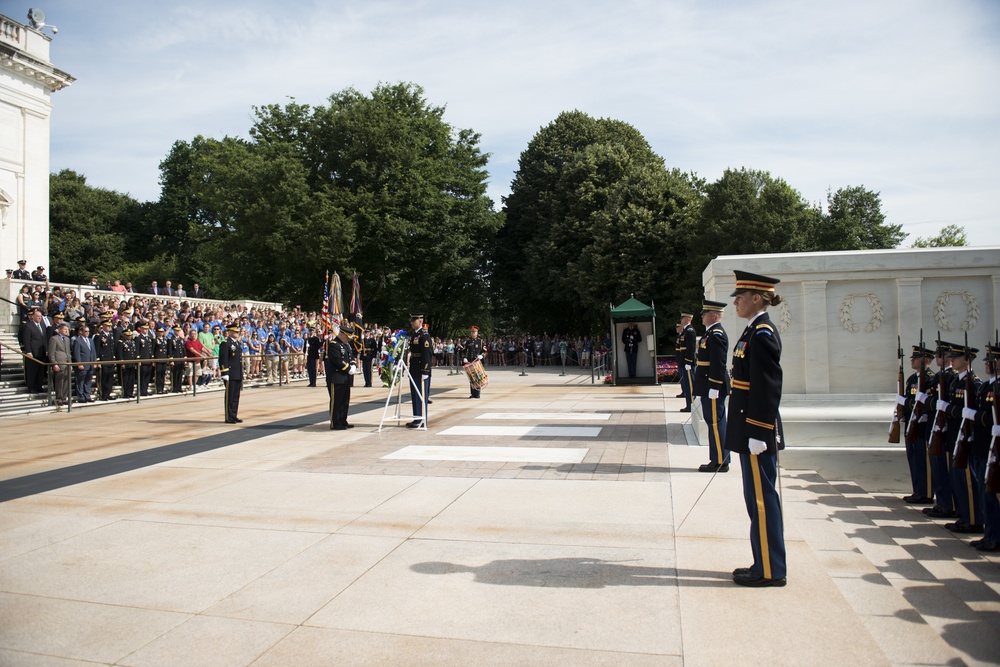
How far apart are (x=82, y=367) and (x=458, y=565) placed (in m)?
14.4

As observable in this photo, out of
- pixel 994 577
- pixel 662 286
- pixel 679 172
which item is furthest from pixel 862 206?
pixel 994 577

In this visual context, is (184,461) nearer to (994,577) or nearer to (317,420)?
(317,420)

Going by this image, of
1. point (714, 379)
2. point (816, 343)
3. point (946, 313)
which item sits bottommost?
point (714, 379)

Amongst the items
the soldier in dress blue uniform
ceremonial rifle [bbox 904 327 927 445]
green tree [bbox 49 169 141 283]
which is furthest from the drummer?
green tree [bbox 49 169 141 283]

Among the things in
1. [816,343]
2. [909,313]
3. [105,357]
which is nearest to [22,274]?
[105,357]

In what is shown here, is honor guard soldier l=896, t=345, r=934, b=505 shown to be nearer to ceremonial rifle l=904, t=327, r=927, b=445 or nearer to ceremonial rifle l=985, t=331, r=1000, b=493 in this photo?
ceremonial rifle l=904, t=327, r=927, b=445

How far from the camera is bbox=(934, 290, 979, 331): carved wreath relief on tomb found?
32.6 ft

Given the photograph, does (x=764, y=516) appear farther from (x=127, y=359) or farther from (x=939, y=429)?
(x=127, y=359)

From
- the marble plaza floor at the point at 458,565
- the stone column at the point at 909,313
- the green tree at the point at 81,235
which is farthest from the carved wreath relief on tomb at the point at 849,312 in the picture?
the green tree at the point at 81,235

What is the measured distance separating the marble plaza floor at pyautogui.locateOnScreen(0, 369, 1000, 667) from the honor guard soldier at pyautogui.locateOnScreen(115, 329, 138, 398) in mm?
7895

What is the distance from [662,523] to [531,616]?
85.0 inches

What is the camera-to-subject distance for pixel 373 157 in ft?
130

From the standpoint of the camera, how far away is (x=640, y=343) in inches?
914

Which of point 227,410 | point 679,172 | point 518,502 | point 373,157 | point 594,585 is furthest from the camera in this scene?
point 679,172
